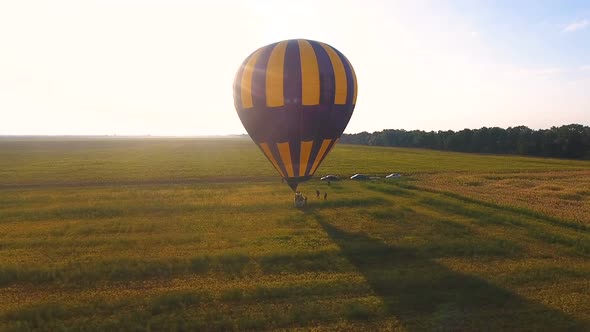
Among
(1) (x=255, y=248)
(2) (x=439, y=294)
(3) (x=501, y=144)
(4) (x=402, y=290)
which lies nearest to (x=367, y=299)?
(4) (x=402, y=290)

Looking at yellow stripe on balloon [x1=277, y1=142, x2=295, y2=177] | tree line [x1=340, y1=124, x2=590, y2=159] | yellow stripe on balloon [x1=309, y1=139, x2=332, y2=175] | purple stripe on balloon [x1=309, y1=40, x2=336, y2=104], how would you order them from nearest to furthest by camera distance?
purple stripe on balloon [x1=309, y1=40, x2=336, y2=104] < yellow stripe on balloon [x1=277, y1=142, x2=295, y2=177] < yellow stripe on balloon [x1=309, y1=139, x2=332, y2=175] < tree line [x1=340, y1=124, x2=590, y2=159]

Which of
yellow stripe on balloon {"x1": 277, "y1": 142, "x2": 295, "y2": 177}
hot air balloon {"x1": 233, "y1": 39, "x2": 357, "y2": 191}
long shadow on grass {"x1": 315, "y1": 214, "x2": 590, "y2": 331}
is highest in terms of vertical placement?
hot air balloon {"x1": 233, "y1": 39, "x2": 357, "y2": 191}

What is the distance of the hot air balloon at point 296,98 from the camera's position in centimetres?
1762

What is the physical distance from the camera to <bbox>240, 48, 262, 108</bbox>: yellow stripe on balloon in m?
18.3

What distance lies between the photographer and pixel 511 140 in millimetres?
82562

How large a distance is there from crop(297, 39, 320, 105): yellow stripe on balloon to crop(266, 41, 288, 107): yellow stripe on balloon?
0.90 meters

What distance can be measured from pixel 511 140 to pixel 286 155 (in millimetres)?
77469

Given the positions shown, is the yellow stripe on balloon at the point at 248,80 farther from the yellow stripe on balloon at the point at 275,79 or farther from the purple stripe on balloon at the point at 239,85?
the yellow stripe on balloon at the point at 275,79

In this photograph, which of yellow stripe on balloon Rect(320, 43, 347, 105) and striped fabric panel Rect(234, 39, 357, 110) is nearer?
striped fabric panel Rect(234, 39, 357, 110)

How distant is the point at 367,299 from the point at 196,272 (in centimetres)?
572

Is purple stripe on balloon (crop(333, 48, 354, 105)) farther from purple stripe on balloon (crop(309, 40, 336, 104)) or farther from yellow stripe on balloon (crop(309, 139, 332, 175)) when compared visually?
yellow stripe on balloon (crop(309, 139, 332, 175))

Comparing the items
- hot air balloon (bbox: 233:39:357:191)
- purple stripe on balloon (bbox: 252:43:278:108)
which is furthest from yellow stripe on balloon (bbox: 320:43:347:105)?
purple stripe on balloon (bbox: 252:43:278:108)

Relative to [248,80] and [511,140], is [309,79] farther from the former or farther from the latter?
[511,140]

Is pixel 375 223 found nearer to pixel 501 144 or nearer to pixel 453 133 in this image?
pixel 501 144
